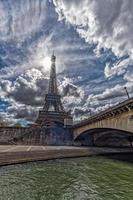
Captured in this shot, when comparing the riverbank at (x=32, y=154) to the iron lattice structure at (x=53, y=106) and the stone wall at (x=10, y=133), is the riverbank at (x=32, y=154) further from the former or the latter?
the iron lattice structure at (x=53, y=106)

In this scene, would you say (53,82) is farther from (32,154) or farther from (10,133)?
(32,154)

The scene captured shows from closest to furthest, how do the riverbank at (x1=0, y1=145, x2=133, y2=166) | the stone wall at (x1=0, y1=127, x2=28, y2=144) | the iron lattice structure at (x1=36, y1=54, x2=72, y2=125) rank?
the riverbank at (x1=0, y1=145, x2=133, y2=166)
the stone wall at (x1=0, y1=127, x2=28, y2=144)
the iron lattice structure at (x1=36, y1=54, x2=72, y2=125)

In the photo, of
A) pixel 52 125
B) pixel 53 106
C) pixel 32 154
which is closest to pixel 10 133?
pixel 52 125

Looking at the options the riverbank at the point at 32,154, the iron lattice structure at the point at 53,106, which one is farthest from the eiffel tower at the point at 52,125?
the riverbank at the point at 32,154

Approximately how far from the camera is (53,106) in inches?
4405

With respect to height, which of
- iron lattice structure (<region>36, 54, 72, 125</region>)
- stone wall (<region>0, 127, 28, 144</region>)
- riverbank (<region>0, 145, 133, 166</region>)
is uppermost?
iron lattice structure (<region>36, 54, 72, 125</region>)

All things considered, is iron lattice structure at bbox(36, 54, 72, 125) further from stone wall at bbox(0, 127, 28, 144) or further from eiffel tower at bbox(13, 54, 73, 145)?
stone wall at bbox(0, 127, 28, 144)

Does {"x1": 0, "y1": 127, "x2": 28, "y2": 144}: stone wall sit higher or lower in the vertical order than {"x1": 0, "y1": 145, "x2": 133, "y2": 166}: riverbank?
higher

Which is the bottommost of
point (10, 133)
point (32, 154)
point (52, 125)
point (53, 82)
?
point (32, 154)

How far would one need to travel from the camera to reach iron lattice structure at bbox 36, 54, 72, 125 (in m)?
98.9

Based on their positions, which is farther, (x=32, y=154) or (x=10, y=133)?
(x=10, y=133)

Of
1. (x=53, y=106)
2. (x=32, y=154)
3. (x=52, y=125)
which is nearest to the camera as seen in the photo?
(x=32, y=154)

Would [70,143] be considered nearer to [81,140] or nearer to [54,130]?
[81,140]

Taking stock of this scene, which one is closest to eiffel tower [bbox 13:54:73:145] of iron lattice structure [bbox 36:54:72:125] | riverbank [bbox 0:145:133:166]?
iron lattice structure [bbox 36:54:72:125]
